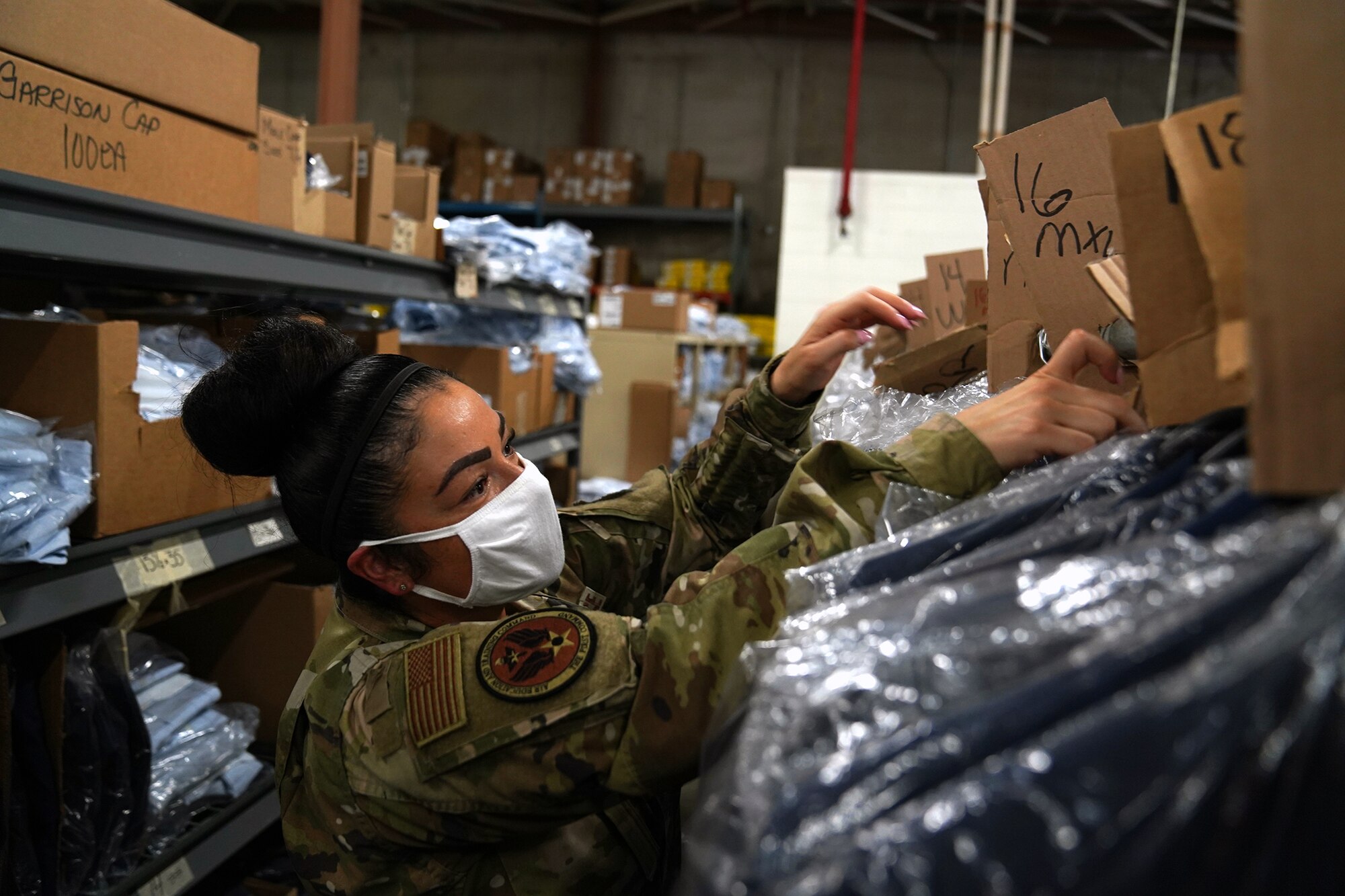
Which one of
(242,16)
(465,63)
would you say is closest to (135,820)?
(465,63)

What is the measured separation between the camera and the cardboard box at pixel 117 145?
1.35 m

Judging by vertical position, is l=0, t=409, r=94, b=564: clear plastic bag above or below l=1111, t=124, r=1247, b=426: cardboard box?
below

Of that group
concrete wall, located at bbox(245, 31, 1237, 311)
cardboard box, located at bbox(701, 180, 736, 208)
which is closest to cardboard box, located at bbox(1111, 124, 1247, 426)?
cardboard box, located at bbox(701, 180, 736, 208)

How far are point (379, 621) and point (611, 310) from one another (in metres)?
4.17

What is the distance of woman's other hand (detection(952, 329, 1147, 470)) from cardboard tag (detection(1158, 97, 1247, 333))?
184 millimetres

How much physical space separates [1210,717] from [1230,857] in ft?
0.20

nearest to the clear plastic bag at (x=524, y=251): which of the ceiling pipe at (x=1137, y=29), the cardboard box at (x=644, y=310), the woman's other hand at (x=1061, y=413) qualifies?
the cardboard box at (x=644, y=310)

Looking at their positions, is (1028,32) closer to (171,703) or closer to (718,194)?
(718,194)

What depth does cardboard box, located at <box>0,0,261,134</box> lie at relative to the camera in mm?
1371

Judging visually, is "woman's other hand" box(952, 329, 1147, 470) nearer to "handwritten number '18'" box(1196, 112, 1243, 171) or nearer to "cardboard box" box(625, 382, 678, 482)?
"handwritten number '18'" box(1196, 112, 1243, 171)

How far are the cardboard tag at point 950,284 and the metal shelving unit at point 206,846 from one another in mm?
1476

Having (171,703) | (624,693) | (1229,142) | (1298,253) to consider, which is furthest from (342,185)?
(1298,253)

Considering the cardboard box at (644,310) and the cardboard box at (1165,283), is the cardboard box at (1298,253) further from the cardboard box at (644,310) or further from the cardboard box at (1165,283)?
the cardboard box at (644,310)

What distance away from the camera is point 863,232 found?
4586 millimetres
